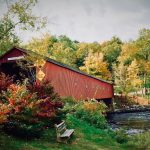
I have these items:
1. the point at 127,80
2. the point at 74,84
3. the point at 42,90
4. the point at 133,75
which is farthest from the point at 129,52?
the point at 42,90

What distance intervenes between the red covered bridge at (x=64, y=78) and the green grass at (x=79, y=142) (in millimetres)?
13315

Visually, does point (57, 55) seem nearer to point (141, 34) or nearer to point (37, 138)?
point (141, 34)

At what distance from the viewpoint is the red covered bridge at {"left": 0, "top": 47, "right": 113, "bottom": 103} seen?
97.9ft

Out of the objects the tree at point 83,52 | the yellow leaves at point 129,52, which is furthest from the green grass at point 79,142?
the tree at point 83,52

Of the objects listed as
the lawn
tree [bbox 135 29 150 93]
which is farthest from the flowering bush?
tree [bbox 135 29 150 93]

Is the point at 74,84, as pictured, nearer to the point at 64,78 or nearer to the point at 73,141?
the point at 64,78

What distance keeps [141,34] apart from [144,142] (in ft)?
152

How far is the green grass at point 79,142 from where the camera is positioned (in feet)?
35.4

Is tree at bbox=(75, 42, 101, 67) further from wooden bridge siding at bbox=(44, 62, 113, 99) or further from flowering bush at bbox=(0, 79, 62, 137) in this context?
flowering bush at bbox=(0, 79, 62, 137)

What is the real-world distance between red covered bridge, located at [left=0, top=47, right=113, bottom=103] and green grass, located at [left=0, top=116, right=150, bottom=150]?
13.3 m

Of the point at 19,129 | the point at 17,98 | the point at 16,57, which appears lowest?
the point at 19,129

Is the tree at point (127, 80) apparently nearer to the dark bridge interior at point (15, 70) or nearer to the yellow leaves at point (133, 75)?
the yellow leaves at point (133, 75)

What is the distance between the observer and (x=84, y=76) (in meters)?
34.7

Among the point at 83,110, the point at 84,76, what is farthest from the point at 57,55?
the point at 83,110
